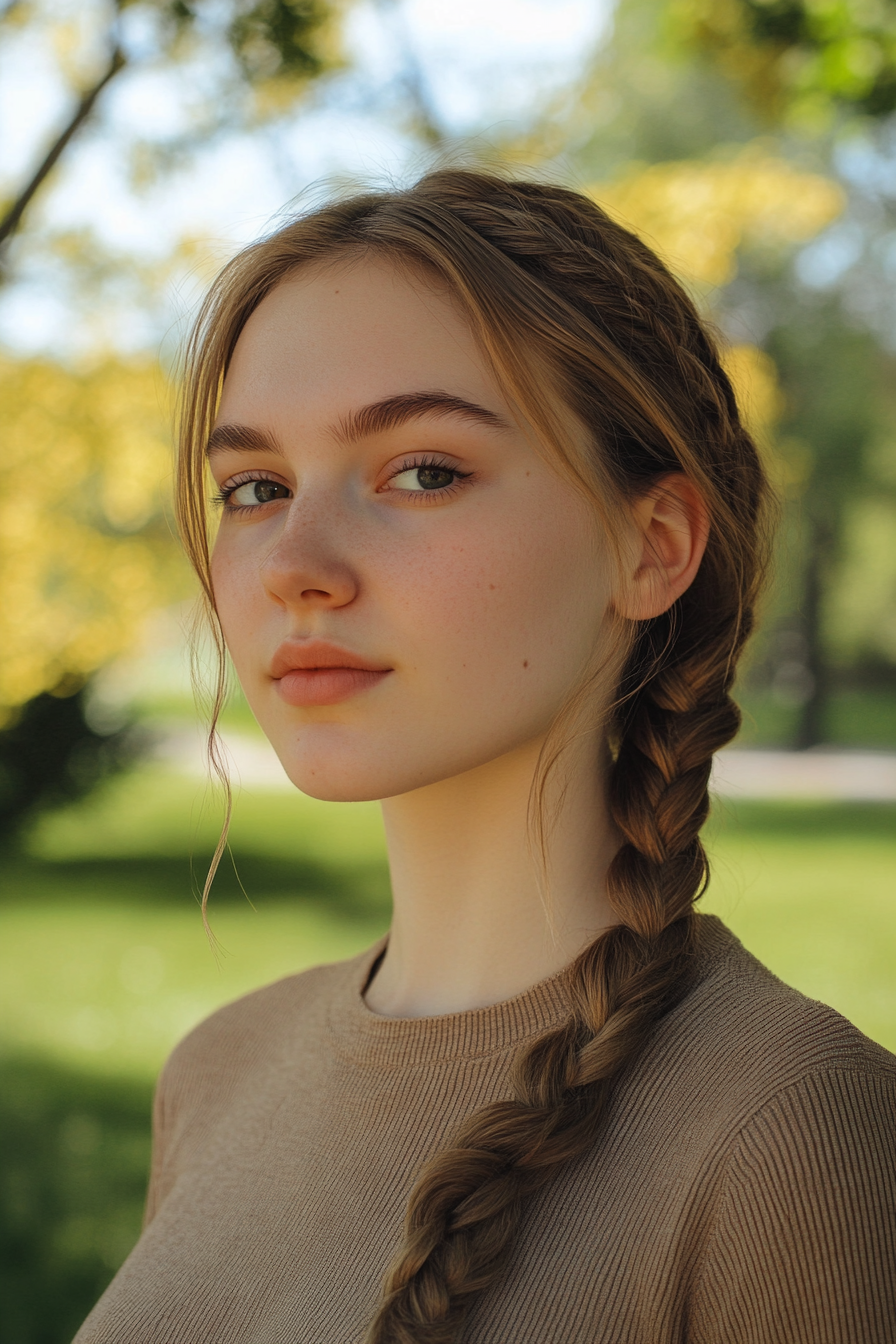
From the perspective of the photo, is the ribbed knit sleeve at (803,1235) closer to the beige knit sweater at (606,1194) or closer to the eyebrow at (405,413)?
the beige knit sweater at (606,1194)

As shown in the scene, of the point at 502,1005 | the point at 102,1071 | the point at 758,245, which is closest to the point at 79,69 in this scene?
the point at 102,1071

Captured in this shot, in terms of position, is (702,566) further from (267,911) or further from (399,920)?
(267,911)

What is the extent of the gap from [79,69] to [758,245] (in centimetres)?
1246

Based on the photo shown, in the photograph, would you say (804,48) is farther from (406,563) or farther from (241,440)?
(406,563)

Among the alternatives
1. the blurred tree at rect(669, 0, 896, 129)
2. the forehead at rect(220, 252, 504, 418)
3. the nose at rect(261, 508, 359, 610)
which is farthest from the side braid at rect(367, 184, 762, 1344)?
the blurred tree at rect(669, 0, 896, 129)

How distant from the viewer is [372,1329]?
3.82ft

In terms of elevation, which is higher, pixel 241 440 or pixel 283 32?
pixel 283 32

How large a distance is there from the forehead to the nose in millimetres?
144

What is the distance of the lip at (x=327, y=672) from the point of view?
4.41ft

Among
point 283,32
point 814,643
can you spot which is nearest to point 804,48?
point 283,32

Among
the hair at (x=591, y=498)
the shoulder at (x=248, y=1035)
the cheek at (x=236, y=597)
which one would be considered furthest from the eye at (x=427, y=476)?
the shoulder at (x=248, y=1035)

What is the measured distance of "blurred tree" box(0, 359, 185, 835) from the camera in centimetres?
642

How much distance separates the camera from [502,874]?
1515 mm

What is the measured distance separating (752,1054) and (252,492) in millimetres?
891
